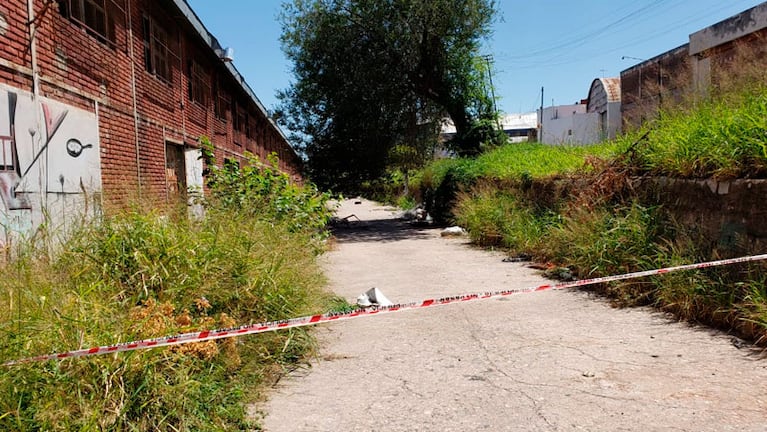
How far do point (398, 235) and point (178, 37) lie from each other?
7757 mm

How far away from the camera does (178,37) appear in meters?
11.3

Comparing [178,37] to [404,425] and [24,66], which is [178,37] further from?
[404,425]

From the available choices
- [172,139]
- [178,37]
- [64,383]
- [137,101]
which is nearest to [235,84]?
[178,37]

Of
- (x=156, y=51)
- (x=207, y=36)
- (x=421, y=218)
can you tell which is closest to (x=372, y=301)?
(x=156, y=51)

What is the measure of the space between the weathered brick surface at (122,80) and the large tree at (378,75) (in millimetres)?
3794

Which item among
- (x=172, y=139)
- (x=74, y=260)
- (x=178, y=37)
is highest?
(x=178, y=37)

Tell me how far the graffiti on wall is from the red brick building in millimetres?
12

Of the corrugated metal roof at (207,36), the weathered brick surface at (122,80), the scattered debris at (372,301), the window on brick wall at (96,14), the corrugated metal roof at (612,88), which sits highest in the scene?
the corrugated metal roof at (612,88)

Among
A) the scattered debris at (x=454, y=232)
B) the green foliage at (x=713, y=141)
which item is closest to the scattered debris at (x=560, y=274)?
the green foliage at (x=713, y=141)

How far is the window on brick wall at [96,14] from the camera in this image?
21.8ft

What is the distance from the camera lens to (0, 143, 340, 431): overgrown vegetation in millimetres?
2430

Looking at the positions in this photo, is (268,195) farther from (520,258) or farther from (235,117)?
(235,117)

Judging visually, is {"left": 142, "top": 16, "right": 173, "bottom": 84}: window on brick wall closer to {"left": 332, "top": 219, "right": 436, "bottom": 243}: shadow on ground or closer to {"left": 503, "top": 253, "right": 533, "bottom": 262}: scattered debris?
{"left": 332, "top": 219, "right": 436, "bottom": 243}: shadow on ground

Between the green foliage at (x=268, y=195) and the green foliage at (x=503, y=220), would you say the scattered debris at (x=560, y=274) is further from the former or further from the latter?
the green foliage at (x=268, y=195)
